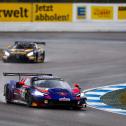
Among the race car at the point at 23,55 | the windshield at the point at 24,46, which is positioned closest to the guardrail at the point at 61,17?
the windshield at the point at 24,46

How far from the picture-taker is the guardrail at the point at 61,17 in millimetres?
53562

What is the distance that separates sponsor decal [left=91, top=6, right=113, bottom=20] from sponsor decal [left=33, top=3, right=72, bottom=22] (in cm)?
189

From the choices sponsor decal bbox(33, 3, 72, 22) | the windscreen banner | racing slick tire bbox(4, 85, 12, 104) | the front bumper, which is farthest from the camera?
sponsor decal bbox(33, 3, 72, 22)

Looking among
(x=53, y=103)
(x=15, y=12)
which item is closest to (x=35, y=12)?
(x=15, y=12)

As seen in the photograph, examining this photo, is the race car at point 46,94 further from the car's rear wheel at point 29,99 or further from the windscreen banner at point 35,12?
the windscreen banner at point 35,12

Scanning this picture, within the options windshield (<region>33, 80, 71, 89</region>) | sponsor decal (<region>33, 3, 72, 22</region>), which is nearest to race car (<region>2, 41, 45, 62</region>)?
sponsor decal (<region>33, 3, 72, 22</region>)

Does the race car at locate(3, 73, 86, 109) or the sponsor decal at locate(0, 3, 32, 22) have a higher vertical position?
the sponsor decal at locate(0, 3, 32, 22)

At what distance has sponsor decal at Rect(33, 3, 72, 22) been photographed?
5412 centimetres

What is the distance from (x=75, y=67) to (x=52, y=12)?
65.6ft

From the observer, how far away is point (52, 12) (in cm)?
5500

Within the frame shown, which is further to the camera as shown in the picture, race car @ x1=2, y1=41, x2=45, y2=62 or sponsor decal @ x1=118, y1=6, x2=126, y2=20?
sponsor decal @ x1=118, y1=6, x2=126, y2=20

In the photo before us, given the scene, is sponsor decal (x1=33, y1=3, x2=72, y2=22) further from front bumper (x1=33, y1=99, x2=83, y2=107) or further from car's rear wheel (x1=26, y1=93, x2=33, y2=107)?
front bumper (x1=33, y1=99, x2=83, y2=107)

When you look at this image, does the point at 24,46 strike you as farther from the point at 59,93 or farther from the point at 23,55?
the point at 59,93

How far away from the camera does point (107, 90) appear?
27.3 metres
